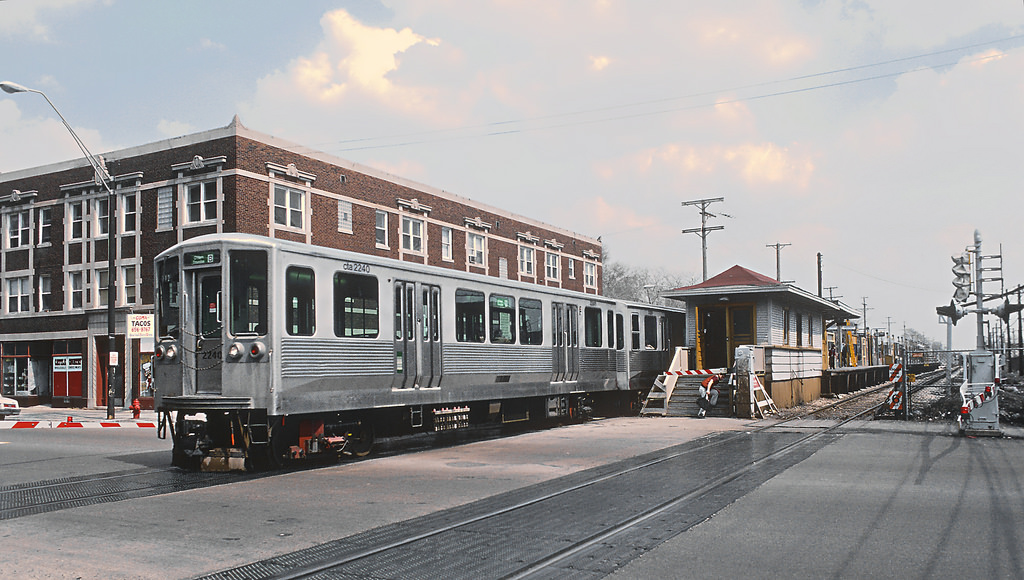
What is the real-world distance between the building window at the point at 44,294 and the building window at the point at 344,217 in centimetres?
1305

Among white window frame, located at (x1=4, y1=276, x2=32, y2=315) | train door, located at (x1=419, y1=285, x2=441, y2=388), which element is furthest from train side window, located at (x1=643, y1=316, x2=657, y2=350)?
white window frame, located at (x1=4, y1=276, x2=32, y2=315)

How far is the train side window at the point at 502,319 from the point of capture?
17672 mm

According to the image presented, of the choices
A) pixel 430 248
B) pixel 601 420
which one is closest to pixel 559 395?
pixel 601 420

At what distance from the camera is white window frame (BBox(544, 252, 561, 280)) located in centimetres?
5116

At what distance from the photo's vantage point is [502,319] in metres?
18.0

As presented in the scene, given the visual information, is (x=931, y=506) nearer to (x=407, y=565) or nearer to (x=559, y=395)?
(x=407, y=565)

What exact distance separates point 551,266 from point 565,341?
3118 centimetres

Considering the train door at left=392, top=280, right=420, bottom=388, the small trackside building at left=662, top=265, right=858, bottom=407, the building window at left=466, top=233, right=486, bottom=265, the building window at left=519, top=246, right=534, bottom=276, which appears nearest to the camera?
the train door at left=392, top=280, right=420, bottom=388

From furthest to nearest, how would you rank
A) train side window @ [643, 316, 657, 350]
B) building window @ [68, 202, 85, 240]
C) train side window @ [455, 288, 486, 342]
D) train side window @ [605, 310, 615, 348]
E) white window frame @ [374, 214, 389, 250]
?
white window frame @ [374, 214, 389, 250], building window @ [68, 202, 85, 240], train side window @ [643, 316, 657, 350], train side window @ [605, 310, 615, 348], train side window @ [455, 288, 486, 342]

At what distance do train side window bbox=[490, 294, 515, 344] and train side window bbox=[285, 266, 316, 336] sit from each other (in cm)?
534

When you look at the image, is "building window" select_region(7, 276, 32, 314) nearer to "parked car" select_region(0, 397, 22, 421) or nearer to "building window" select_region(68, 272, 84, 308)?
"building window" select_region(68, 272, 84, 308)

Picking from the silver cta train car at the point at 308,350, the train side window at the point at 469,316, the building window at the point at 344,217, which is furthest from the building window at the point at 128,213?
the train side window at the point at 469,316

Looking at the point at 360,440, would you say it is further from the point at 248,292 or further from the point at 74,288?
the point at 74,288

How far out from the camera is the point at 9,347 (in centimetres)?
3709
